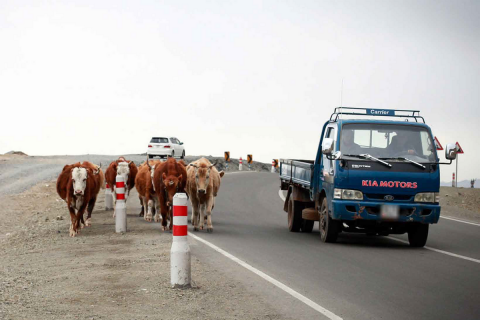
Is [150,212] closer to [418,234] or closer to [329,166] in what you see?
[329,166]

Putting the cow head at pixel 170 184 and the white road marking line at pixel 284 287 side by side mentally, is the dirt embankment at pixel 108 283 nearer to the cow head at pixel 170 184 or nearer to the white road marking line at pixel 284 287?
the white road marking line at pixel 284 287

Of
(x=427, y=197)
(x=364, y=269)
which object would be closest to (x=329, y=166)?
(x=427, y=197)

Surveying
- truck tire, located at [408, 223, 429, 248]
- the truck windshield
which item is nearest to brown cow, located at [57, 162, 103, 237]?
the truck windshield

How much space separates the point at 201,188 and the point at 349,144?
3.85m

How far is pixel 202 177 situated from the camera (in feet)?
54.5

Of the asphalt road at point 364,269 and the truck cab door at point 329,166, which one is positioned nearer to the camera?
the asphalt road at point 364,269

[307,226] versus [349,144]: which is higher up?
[349,144]

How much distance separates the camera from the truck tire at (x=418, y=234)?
1464 cm

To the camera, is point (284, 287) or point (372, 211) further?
point (372, 211)

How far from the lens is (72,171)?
17.0 meters

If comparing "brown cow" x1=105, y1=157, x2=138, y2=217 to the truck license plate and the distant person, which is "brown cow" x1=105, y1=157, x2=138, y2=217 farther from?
the truck license plate

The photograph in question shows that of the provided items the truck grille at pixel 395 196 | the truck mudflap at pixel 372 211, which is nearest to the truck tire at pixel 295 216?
the truck mudflap at pixel 372 211

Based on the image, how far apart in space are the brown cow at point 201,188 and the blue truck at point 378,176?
8.80ft

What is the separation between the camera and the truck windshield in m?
14.5
